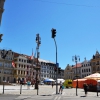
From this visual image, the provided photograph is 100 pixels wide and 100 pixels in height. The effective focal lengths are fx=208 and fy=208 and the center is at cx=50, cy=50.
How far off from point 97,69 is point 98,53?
26.9ft

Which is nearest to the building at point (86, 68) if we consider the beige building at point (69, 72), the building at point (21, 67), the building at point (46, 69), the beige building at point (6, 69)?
the beige building at point (69, 72)

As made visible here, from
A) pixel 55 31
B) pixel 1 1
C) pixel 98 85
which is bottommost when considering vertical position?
pixel 98 85

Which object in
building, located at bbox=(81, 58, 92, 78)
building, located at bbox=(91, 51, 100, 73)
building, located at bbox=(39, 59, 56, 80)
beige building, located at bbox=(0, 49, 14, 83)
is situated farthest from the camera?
building, located at bbox=(39, 59, 56, 80)

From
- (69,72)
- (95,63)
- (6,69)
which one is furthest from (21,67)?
(95,63)

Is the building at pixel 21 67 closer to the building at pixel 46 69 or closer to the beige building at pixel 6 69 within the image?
the beige building at pixel 6 69

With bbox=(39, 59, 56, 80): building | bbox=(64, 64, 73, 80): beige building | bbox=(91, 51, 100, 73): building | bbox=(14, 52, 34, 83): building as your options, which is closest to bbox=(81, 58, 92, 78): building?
bbox=(91, 51, 100, 73): building

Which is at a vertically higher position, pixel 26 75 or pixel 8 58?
pixel 8 58

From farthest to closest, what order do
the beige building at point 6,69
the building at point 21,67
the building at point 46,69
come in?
the building at point 46,69, the building at point 21,67, the beige building at point 6,69

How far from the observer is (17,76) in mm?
107938

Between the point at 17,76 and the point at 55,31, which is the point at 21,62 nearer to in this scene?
the point at 17,76

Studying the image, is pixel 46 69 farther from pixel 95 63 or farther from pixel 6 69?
pixel 95 63

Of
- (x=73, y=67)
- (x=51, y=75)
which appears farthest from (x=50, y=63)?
(x=73, y=67)

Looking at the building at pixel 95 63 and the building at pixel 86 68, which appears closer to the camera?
the building at pixel 95 63

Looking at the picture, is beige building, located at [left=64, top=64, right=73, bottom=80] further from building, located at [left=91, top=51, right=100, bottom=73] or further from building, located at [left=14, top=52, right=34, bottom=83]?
building, located at [left=14, top=52, right=34, bottom=83]
